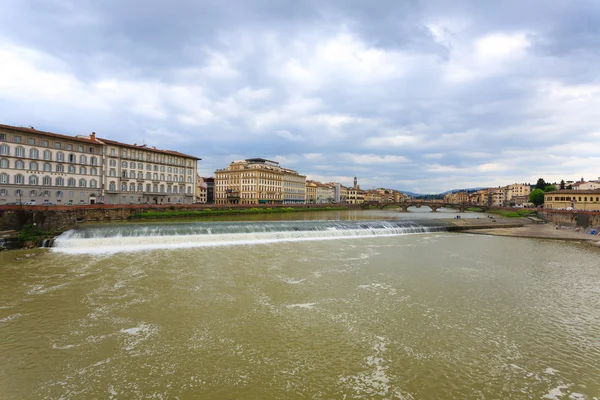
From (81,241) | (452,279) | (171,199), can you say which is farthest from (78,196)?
(452,279)

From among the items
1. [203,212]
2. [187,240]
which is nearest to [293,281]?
[187,240]

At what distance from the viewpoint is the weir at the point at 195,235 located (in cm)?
2361

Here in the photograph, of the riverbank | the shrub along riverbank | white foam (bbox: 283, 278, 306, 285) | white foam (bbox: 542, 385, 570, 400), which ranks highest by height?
the shrub along riverbank

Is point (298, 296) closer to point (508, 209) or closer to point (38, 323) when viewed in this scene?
point (38, 323)

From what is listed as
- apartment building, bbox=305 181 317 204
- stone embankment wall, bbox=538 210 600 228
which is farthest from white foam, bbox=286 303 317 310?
apartment building, bbox=305 181 317 204

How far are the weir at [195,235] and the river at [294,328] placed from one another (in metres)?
3.26

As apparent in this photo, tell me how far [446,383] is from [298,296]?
680 centimetres

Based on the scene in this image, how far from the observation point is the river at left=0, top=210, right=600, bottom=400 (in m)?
7.17

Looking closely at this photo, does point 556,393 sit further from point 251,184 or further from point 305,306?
point 251,184

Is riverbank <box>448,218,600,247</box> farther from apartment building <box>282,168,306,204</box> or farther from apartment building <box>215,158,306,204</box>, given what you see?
apartment building <box>282,168,306,204</box>

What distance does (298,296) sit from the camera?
43.1 feet

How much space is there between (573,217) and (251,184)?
260 ft

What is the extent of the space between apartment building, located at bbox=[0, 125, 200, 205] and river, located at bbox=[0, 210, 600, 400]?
110ft

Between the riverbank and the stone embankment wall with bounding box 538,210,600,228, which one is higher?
the stone embankment wall with bounding box 538,210,600,228
